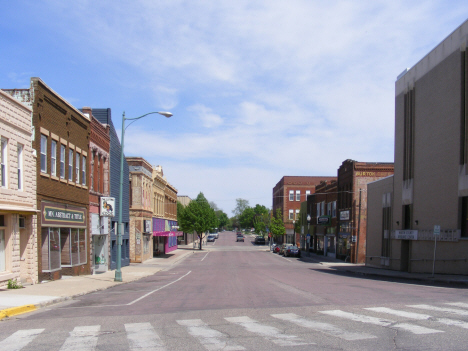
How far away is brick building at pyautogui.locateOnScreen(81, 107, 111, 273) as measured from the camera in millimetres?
28641

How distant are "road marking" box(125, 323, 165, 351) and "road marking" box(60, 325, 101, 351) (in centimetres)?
63

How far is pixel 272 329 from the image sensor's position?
9.52m

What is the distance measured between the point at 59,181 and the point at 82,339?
51.1ft

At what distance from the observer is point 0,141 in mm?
17844

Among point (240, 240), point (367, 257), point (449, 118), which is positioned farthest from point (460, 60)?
point (240, 240)

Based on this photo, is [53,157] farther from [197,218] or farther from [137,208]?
[197,218]

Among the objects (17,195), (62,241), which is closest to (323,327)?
(17,195)

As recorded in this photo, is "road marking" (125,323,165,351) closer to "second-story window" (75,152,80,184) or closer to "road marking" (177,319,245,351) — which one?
"road marking" (177,319,245,351)

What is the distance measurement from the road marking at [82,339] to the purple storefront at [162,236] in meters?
39.3

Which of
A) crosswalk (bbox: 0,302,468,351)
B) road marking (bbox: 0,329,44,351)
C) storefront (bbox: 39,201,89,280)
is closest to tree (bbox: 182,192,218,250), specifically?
storefront (bbox: 39,201,89,280)

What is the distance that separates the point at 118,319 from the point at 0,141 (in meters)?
10.1

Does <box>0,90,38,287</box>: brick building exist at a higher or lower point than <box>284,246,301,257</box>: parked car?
higher

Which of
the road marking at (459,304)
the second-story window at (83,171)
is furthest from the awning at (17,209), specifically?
the road marking at (459,304)

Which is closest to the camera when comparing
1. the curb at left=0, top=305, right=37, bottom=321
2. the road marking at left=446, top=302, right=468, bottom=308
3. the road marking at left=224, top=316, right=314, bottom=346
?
the road marking at left=224, top=316, right=314, bottom=346
